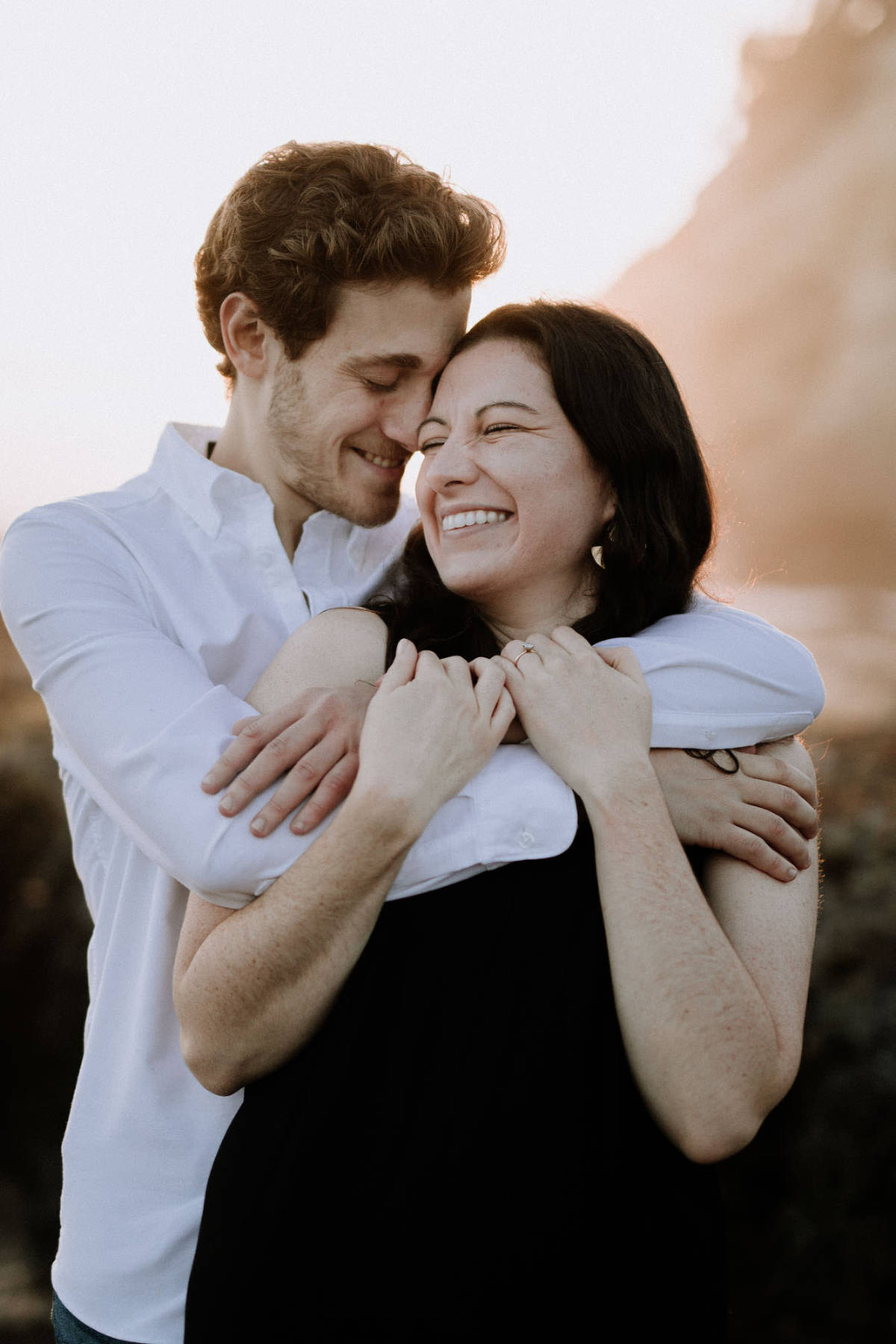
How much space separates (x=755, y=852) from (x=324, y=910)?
2.12ft

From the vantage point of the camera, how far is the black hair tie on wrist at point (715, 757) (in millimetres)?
1625

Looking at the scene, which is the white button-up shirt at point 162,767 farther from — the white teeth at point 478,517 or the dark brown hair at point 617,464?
the white teeth at point 478,517

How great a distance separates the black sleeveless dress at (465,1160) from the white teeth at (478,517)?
0.71m

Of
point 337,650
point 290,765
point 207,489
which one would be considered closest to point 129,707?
point 290,765

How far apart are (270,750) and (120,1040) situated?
74 centimetres

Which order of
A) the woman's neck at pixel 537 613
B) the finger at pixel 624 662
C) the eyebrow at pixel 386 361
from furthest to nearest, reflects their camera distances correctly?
the eyebrow at pixel 386 361 < the woman's neck at pixel 537 613 < the finger at pixel 624 662

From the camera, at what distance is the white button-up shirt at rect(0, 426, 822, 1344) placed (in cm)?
144

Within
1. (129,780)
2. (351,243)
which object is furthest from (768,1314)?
(351,243)

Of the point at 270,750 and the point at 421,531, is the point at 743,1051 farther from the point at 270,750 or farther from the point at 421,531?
the point at 421,531

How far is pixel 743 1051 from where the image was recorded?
1355 millimetres

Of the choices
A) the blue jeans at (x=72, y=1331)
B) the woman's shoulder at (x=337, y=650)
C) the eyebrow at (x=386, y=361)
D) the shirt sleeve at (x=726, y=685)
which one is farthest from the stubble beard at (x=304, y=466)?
the blue jeans at (x=72, y=1331)

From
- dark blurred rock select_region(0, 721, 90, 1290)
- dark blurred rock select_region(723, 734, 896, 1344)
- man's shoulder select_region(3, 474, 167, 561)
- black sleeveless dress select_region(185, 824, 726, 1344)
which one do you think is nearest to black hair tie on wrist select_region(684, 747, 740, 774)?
black sleeveless dress select_region(185, 824, 726, 1344)

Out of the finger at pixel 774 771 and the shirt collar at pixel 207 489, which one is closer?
the finger at pixel 774 771

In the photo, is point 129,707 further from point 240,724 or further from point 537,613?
point 537,613
